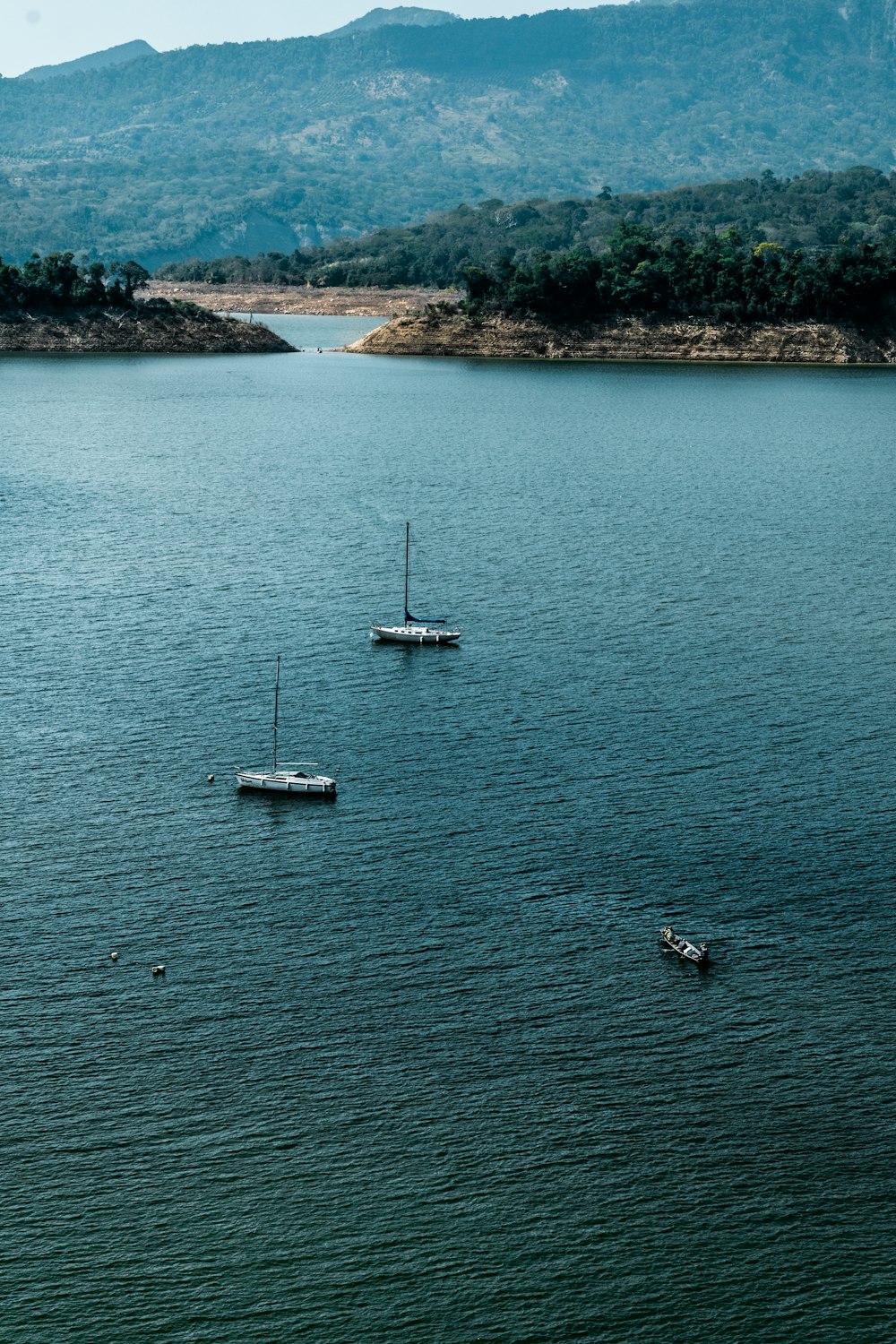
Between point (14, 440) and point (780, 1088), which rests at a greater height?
point (14, 440)

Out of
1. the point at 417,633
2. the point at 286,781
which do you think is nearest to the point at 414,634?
the point at 417,633

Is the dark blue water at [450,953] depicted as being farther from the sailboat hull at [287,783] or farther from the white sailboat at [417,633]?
the white sailboat at [417,633]

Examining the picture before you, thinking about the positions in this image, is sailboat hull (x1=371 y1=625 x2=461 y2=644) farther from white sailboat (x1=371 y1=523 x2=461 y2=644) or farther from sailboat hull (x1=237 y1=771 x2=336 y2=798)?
sailboat hull (x1=237 y1=771 x2=336 y2=798)

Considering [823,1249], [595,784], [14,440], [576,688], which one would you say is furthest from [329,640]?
[14,440]

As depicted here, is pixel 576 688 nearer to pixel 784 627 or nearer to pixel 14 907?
pixel 784 627

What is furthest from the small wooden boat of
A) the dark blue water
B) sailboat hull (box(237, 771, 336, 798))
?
sailboat hull (box(237, 771, 336, 798))

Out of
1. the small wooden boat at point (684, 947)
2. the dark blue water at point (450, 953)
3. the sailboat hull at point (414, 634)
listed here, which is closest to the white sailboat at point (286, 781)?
the dark blue water at point (450, 953)
